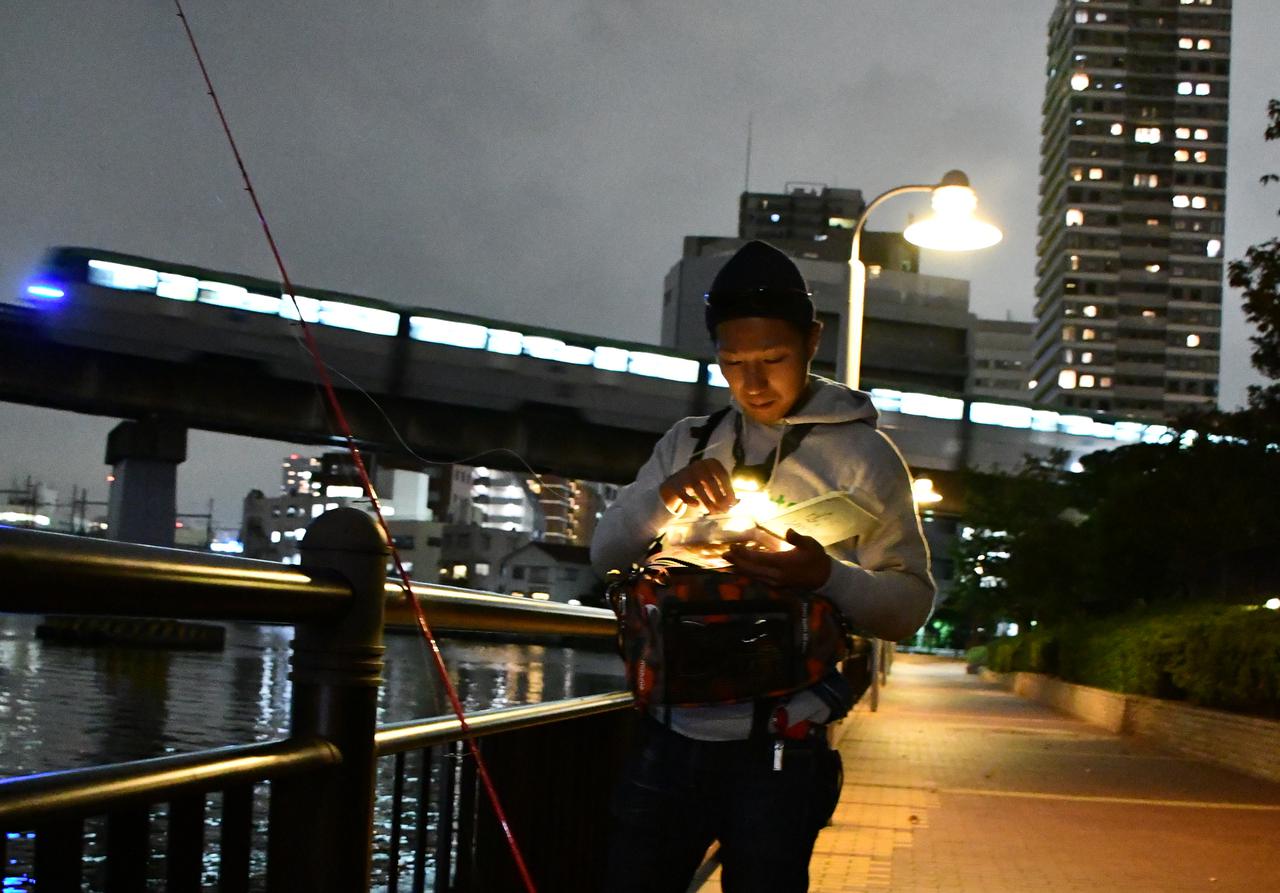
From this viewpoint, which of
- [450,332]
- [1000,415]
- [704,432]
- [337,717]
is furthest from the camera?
[1000,415]

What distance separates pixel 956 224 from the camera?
15234 mm

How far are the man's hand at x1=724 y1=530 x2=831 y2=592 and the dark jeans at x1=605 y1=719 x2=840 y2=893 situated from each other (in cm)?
30

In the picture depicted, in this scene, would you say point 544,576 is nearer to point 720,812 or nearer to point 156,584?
point 720,812

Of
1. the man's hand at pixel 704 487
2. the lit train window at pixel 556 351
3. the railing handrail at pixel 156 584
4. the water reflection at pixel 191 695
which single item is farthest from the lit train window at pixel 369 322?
the railing handrail at pixel 156 584

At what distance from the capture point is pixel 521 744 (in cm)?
403

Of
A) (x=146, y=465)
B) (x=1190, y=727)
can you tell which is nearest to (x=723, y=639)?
(x=1190, y=727)

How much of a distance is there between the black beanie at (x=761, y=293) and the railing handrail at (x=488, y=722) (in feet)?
2.70

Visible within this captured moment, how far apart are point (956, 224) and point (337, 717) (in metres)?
13.6

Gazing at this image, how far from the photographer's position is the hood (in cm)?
304

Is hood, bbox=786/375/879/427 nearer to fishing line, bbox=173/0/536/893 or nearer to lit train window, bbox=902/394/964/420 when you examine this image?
fishing line, bbox=173/0/536/893

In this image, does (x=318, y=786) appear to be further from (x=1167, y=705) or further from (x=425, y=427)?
(x=425, y=427)

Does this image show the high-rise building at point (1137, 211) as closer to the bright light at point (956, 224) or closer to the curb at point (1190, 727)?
the curb at point (1190, 727)

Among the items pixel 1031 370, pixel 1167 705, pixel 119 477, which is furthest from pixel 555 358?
pixel 1031 370

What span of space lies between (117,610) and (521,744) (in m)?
2.29
